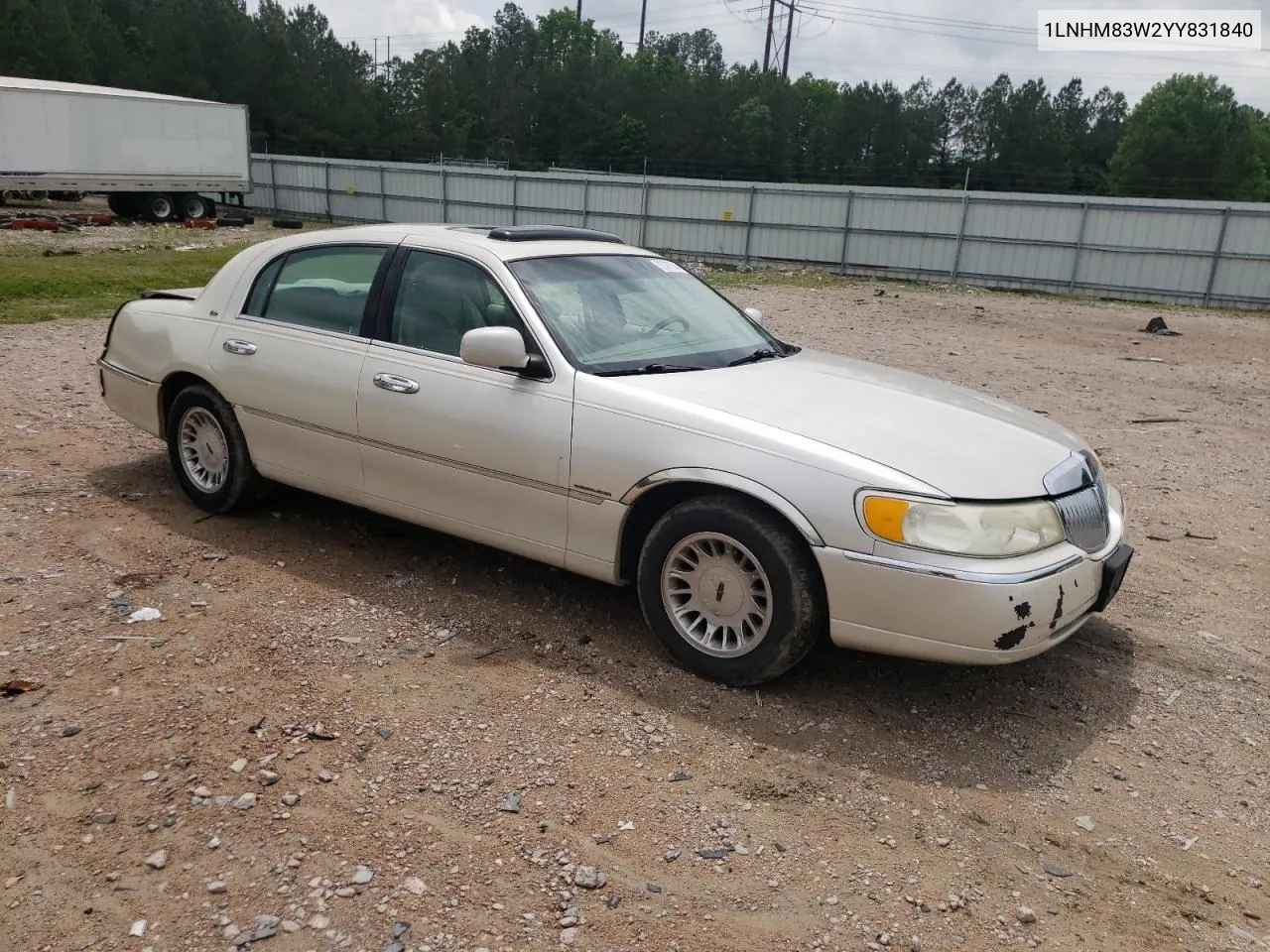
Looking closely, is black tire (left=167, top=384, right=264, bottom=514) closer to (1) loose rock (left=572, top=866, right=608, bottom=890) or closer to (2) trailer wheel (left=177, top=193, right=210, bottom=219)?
(1) loose rock (left=572, top=866, right=608, bottom=890)

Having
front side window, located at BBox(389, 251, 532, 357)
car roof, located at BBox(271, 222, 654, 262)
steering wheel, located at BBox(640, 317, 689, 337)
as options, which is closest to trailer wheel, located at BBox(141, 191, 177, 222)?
car roof, located at BBox(271, 222, 654, 262)

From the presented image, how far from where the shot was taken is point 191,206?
109 ft

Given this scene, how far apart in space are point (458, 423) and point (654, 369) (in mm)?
875

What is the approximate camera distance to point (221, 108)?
3291 centimetres

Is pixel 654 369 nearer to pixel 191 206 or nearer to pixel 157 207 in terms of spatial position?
pixel 157 207

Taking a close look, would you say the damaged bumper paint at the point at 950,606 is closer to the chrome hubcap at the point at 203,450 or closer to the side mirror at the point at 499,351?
the side mirror at the point at 499,351

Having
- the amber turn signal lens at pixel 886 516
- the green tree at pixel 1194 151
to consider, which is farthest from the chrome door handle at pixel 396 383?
the green tree at pixel 1194 151

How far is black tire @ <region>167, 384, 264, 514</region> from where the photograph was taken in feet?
17.3

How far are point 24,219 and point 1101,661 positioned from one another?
2899 centimetres

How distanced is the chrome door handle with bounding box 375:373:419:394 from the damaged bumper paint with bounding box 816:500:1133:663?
200 cm

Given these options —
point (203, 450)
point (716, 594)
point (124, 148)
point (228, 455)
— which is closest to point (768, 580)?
point (716, 594)

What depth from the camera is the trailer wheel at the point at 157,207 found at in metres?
32.1

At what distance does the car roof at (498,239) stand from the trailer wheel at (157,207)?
31.0 metres

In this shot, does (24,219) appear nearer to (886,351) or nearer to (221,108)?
(221,108)
